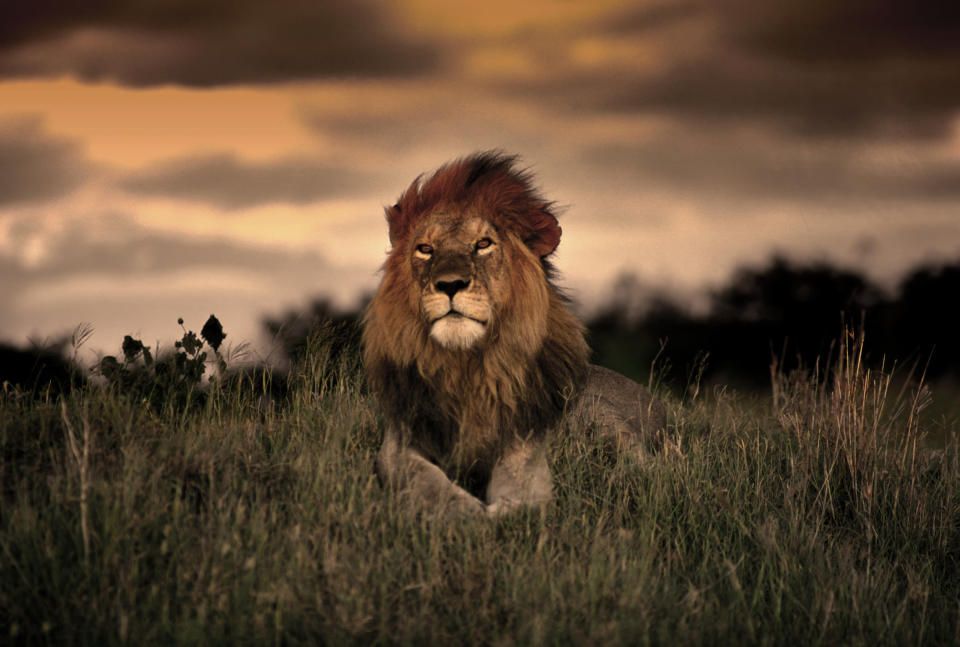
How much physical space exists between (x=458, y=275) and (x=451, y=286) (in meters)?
0.06

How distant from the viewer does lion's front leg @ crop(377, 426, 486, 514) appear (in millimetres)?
4508

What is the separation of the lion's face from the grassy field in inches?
33.8

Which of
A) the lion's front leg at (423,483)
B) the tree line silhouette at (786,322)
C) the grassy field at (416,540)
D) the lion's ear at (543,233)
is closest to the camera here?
the grassy field at (416,540)

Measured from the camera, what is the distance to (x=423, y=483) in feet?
Result: 15.1

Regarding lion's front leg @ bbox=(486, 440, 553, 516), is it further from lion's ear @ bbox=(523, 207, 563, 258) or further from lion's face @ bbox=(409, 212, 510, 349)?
lion's ear @ bbox=(523, 207, 563, 258)

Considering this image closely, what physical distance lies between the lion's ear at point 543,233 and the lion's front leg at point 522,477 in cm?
Result: 103

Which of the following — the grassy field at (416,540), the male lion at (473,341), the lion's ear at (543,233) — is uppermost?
the lion's ear at (543,233)

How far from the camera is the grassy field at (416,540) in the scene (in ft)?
11.9

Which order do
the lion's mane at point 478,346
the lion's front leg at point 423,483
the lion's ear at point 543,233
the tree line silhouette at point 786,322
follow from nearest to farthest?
the lion's front leg at point 423,483 → the lion's mane at point 478,346 → the lion's ear at point 543,233 → the tree line silhouette at point 786,322

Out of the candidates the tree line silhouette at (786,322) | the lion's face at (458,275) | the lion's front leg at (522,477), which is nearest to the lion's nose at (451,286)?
the lion's face at (458,275)

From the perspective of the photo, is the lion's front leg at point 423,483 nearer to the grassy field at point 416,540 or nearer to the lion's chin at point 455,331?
the grassy field at point 416,540

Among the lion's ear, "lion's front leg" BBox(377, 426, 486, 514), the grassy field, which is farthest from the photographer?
the lion's ear

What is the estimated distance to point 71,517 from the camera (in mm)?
4020

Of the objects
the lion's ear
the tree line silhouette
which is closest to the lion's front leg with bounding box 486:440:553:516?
the lion's ear
